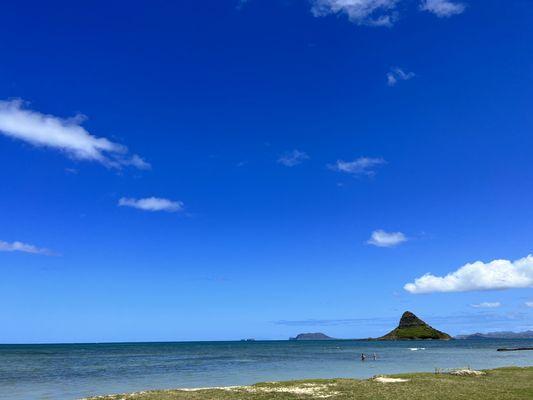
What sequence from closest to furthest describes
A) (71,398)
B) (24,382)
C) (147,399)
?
(147,399)
(71,398)
(24,382)

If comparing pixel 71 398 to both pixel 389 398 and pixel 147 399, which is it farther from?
pixel 389 398

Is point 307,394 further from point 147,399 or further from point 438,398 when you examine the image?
point 147,399

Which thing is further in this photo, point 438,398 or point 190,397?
point 190,397

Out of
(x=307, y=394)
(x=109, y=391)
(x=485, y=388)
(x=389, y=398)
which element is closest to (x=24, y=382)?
(x=109, y=391)

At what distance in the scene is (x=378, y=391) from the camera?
41500mm

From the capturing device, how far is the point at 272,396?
40312 millimetres

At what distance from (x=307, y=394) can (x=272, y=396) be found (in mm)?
3315

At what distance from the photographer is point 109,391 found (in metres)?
52.9

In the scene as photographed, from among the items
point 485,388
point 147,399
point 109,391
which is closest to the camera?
point 147,399

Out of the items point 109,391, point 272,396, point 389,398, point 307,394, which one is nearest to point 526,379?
point 389,398

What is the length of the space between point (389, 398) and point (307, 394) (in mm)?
7538

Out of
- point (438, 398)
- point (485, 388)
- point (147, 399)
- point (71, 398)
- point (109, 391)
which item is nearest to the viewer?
point (438, 398)

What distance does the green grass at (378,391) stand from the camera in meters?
38.7

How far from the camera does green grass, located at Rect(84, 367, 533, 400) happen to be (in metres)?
38.7
